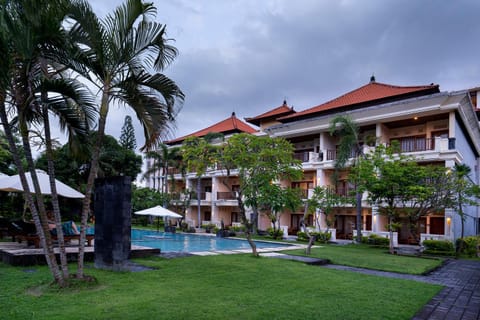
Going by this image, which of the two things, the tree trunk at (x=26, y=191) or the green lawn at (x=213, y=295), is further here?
the tree trunk at (x=26, y=191)

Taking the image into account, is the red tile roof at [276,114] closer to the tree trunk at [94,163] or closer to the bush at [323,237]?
the bush at [323,237]

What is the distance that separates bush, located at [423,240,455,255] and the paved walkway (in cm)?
480

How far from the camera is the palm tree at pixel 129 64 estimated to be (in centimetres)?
606

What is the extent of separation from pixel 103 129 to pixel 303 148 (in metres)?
21.6

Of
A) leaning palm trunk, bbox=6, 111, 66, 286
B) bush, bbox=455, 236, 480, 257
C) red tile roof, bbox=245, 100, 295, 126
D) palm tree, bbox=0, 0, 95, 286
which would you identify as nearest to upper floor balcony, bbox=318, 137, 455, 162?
bush, bbox=455, 236, 480, 257

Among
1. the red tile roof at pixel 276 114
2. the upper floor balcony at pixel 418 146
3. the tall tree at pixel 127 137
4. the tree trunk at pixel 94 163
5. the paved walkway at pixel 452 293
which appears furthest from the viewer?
the tall tree at pixel 127 137

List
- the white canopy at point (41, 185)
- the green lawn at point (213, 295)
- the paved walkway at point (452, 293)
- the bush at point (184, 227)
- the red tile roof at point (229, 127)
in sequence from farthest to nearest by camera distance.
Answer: the red tile roof at point (229, 127) → the bush at point (184, 227) → the white canopy at point (41, 185) → the paved walkway at point (452, 293) → the green lawn at point (213, 295)

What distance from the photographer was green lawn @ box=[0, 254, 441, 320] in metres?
5.12

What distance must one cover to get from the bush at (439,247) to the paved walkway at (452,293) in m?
4.80

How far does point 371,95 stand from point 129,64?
66.0 feet

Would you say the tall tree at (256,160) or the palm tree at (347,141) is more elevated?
the palm tree at (347,141)

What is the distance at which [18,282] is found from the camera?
22.2 ft

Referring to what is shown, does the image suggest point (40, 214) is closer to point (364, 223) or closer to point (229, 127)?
point (364, 223)

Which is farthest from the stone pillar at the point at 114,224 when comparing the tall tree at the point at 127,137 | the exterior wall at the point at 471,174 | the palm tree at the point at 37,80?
the tall tree at the point at 127,137
